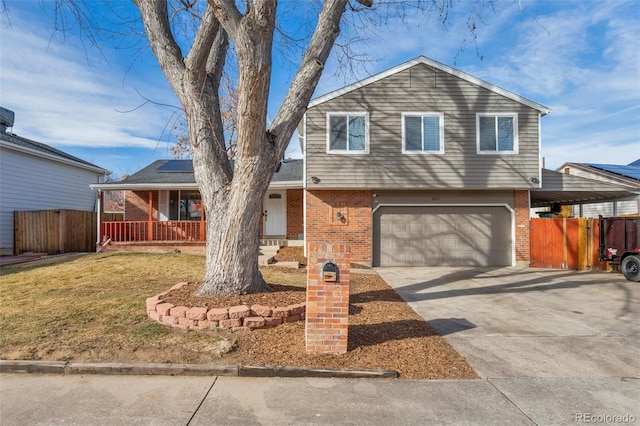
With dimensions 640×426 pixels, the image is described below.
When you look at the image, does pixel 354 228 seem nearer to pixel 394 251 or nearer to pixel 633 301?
pixel 394 251

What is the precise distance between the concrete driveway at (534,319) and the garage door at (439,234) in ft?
5.28

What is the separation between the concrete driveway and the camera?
13.8 ft

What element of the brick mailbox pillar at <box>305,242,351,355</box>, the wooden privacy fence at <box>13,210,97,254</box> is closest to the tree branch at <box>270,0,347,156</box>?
the brick mailbox pillar at <box>305,242,351,355</box>

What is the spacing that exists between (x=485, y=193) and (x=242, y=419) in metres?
11.5

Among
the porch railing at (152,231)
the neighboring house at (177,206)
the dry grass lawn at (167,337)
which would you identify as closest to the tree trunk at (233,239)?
the dry grass lawn at (167,337)

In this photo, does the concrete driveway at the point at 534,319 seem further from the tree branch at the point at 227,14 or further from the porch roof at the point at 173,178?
the porch roof at the point at 173,178

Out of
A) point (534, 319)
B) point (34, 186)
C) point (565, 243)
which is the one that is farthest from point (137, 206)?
point (565, 243)

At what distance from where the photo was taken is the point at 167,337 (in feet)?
14.8

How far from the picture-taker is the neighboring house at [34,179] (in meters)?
14.0

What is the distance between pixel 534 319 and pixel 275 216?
1090 centimetres

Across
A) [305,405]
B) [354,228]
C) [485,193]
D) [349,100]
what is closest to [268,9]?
[305,405]

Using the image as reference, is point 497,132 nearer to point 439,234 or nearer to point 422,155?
point 422,155

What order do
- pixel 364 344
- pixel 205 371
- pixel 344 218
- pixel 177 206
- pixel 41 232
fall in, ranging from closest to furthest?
pixel 205 371 → pixel 364 344 → pixel 344 218 → pixel 41 232 → pixel 177 206

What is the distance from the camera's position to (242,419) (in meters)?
2.97
